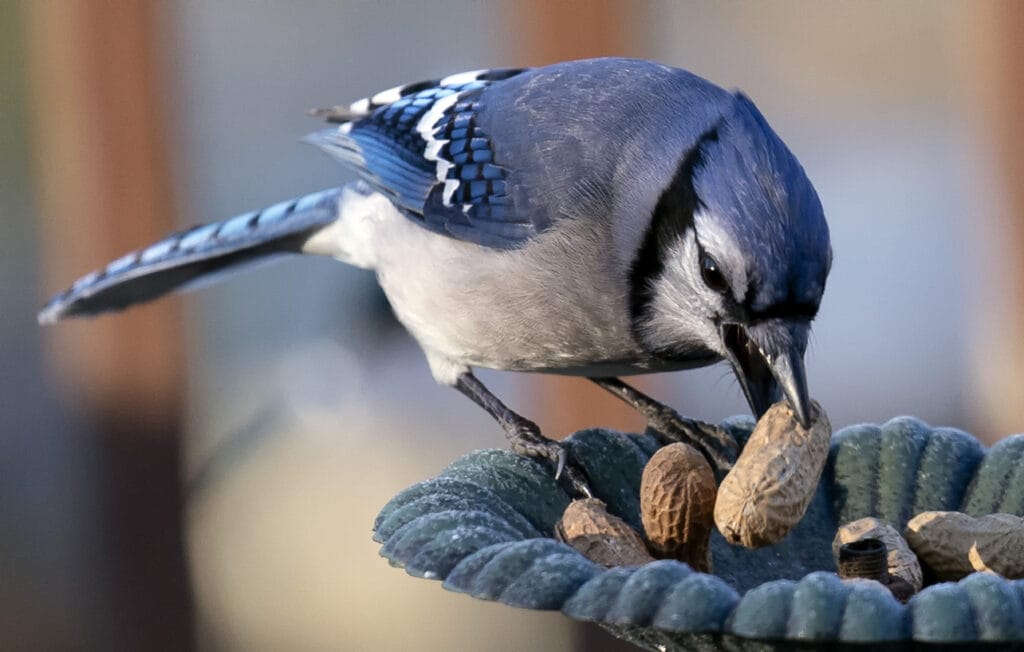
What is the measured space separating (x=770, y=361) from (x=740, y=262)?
0.26 feet

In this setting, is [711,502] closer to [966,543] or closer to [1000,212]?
[966,543]

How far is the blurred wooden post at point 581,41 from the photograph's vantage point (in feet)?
6.56

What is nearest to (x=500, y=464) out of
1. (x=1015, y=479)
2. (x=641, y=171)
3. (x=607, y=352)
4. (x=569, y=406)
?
(x=607, y=352)

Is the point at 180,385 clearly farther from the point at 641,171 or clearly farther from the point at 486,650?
the point at 641,171

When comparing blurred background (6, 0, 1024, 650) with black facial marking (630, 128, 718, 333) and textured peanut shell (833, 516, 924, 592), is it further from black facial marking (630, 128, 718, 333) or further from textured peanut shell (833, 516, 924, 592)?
textured peanut shell (833, 516, 924, 592)

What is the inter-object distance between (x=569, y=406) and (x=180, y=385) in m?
0.64

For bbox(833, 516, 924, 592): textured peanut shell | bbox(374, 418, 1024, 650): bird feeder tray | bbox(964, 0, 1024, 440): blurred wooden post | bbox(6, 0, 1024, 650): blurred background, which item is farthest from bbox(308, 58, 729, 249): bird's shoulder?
bbox(964, 0, 1024, 440): blurred wooden post

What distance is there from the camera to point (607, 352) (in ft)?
4.13

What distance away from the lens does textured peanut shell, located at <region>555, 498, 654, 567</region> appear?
99 cm

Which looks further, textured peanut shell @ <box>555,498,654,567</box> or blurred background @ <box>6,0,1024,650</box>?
blurred background @ <box>6,0,1024,650</box>

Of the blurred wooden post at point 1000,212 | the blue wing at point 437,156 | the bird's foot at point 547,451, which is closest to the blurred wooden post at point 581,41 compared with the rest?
the blue wing at point 437,156

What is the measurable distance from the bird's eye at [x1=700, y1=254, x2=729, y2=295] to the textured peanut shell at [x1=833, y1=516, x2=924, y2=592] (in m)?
0.22

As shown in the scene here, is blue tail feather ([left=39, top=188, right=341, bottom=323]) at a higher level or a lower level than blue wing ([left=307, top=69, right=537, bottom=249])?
lower

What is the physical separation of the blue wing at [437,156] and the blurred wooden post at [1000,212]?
0.87 metres
